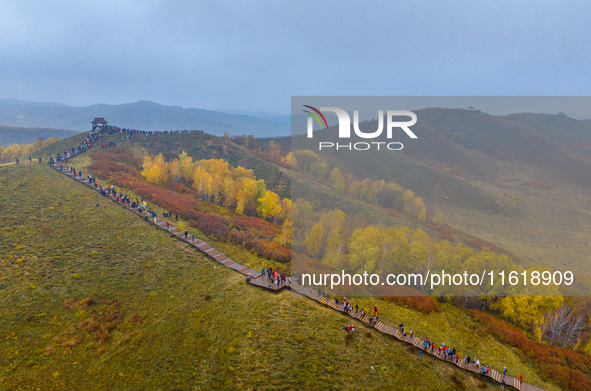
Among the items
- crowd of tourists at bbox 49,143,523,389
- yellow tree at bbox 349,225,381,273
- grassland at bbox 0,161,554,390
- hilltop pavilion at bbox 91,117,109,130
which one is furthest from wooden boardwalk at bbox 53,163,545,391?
hilltop pavilion at bbox 91,117,109,130

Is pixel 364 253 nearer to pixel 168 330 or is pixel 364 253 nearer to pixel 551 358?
pixel 551 358

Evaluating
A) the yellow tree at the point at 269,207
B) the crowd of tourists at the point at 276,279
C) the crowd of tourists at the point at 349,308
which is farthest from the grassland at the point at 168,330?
the yellow tree at the point at 269,207

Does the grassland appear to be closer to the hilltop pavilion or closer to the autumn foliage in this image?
the autumn foliage

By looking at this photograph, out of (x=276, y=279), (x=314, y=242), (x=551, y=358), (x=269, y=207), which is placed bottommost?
(x=551, y=358)

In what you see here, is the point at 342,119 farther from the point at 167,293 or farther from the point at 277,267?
the point at 167,293

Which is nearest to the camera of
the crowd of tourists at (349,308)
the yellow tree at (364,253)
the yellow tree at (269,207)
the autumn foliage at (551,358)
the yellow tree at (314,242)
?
the crowd of tourists at (349,308)

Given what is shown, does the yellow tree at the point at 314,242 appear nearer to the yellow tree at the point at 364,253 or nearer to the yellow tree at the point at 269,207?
the yellow tree at the point at 364,253

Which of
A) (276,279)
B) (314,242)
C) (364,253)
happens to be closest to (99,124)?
(314,242)

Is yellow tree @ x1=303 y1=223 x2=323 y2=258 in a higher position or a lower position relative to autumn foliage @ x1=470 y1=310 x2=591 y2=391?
higher

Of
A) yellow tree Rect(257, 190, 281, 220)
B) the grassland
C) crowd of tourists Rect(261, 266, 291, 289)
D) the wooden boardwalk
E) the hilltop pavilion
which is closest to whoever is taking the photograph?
the grassland
